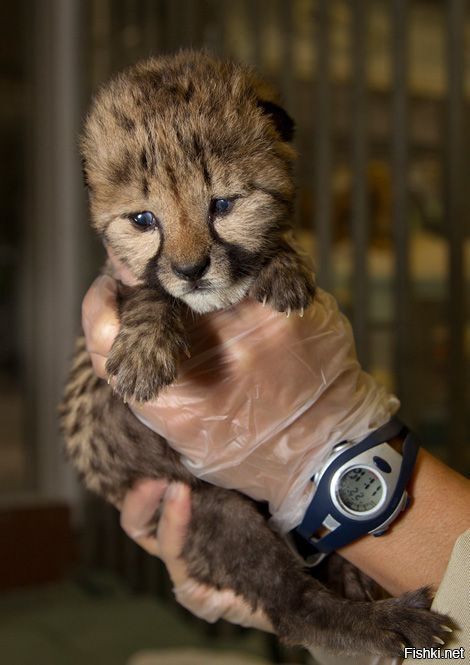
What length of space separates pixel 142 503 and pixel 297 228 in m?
1.10

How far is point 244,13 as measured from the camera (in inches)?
131

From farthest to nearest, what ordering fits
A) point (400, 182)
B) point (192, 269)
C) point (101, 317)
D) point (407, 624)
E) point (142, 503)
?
1. point (400, 182)
2. point (142, 503)
3. point (101, 317)
4. point (407, 624)
5. point (192, 269)

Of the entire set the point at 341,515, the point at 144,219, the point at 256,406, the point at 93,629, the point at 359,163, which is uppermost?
the point at 359,163

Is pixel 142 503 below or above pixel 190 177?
below

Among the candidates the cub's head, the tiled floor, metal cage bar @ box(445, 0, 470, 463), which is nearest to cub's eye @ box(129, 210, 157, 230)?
the cub's head

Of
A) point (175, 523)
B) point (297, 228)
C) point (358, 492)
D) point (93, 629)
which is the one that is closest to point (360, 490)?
point (358, 492)

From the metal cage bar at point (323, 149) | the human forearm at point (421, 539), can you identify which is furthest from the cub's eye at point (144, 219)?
the metal cage bar at point (323, 149)

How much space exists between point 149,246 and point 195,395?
0.30 meters

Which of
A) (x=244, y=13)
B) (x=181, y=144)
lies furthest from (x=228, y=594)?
(x=244, y=13)

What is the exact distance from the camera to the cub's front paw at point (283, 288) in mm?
1232

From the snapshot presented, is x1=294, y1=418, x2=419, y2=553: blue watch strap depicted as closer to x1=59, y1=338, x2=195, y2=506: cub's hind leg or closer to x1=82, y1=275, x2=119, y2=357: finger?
x1=59, y1=338, x2=195, y2=506: cub's hind leg

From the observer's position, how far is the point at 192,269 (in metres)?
1.11

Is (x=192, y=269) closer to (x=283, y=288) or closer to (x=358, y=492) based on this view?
(x=283, y=288)

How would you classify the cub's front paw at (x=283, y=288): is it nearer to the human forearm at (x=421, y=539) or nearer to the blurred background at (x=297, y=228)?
the human forearm at (x=421, y=539)
